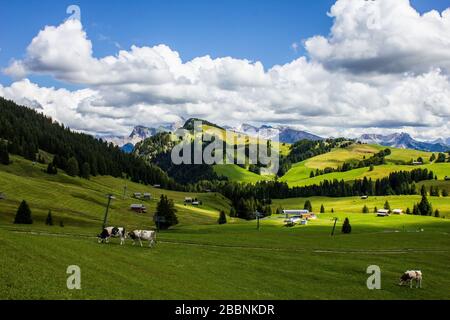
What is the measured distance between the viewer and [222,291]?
37781 millimetres

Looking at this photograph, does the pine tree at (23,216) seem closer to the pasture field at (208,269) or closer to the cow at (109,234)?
the pasture field at (208,269)

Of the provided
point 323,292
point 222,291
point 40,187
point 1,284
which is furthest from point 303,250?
point 40,187

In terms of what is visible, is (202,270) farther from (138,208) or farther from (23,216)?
(138,208)

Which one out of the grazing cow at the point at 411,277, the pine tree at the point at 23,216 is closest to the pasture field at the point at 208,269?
the grazing cow at the point at 411,277

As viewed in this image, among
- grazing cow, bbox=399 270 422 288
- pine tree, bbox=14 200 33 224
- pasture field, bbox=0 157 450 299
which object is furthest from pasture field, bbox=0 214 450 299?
pine tree, bbox=14 200 33 224

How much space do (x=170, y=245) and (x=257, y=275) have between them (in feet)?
61.8

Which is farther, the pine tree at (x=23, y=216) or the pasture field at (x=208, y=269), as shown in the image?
the pine tree at (x=23, y=216)

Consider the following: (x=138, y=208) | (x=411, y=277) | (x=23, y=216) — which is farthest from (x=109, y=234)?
(x=138, y=208)

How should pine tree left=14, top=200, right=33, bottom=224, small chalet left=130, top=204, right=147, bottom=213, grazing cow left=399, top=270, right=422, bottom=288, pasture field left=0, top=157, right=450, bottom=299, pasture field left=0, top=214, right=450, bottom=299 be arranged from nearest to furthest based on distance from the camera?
pasture field left=0, top=214, right=450, bottom=299 → pasture field left=0, top=157, right=450, bottom=299 → grazing cow left=399, top=270, right=422, bottom=288 → pine tree left=14, top=200, right=33, bottom=224 → small chalet left=130, top=204, right=147, bottom=213

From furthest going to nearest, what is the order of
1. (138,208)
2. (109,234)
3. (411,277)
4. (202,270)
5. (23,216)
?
(138,208)
(23,216)
(109,234)
(411,277)
(202,270)

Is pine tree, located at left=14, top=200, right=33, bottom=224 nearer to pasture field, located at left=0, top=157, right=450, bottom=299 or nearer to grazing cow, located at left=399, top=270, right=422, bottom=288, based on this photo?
pasture field, located at left=0, top=157, right=450, bottom=299

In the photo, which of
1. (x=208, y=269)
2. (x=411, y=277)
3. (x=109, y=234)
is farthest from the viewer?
(x=109, y=234)

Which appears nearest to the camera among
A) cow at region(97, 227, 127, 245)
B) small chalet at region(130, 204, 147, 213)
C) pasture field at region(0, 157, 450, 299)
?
pasture field at region(0, 157, 450, 299)
